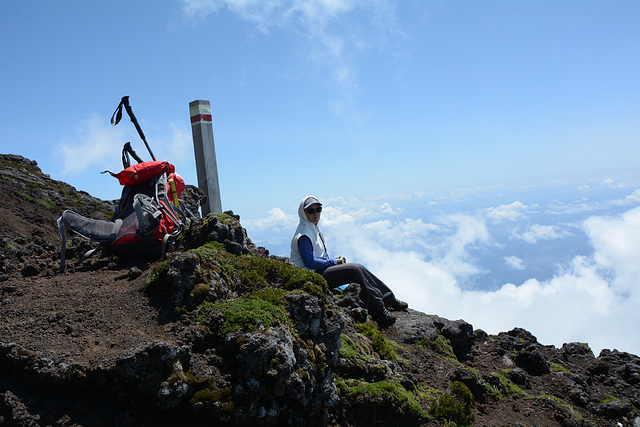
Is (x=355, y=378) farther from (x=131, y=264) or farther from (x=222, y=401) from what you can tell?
(x=131, y=264)

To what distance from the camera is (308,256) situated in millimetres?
10664

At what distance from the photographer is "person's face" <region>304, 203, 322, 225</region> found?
11016mm

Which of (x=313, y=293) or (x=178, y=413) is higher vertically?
(x=313, y=293)

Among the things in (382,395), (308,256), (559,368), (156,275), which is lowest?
(559,368)

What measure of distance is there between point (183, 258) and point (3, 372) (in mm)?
2516

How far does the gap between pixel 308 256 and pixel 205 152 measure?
14.4 feet

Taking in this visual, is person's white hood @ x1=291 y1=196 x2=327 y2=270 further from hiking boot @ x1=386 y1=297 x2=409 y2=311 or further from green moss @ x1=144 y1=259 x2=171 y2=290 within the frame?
green moss @ x1=144 y1=259 x2=171 y2=290

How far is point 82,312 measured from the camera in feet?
20.9

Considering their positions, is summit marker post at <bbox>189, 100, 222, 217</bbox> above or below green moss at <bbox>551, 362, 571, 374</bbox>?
above

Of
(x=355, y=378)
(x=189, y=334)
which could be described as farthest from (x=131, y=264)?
(x=355, y=378)

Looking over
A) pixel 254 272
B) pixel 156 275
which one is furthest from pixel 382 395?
pixel 156 275

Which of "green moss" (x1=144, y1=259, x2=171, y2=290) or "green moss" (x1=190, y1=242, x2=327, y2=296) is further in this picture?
"green moss" (x1=190, y1=242, x2=327, y2=296)

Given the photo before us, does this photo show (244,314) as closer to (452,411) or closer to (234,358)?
(234,358)

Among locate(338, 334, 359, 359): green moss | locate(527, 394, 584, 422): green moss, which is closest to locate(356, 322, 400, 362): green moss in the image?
locate(338, 334, 359, 359): green moss
